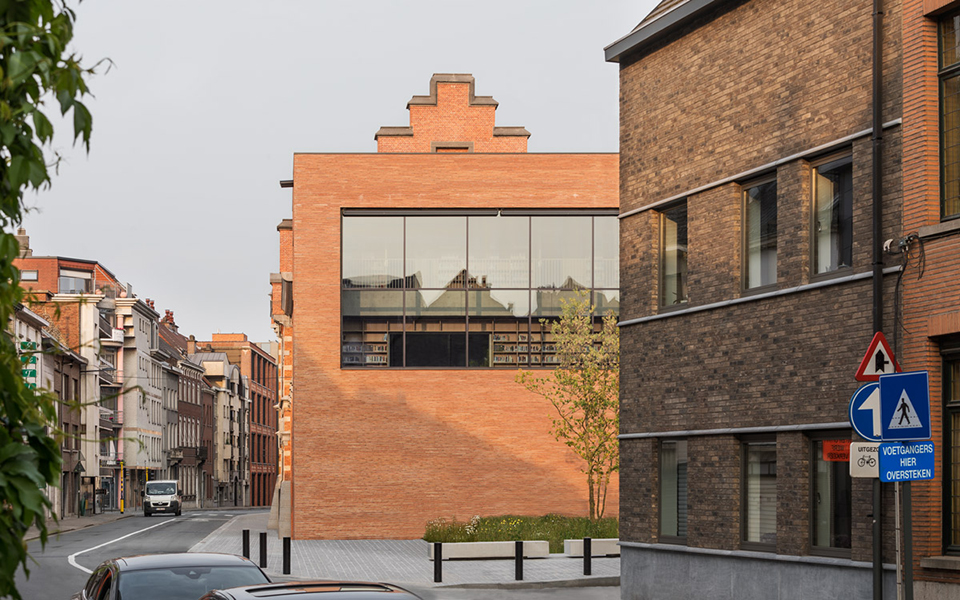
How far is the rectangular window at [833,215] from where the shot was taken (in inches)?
584

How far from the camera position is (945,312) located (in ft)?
41.5

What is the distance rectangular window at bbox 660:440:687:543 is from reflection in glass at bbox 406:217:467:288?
825 inches

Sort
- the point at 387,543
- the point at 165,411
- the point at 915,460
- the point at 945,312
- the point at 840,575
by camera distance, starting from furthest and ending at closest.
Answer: the point at 165,411
the point at 387,543
the point at 840,575
the point at 945,312
the point at 915,460

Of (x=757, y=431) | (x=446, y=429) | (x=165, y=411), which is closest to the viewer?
(x=757, y=431)

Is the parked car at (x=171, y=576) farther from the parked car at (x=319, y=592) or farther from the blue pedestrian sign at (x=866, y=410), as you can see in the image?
the blue pedestrian sign at (x=866, y=410)

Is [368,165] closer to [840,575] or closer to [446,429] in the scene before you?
[446,429]

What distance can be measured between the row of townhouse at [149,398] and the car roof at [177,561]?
48.9m

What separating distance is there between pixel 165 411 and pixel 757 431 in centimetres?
9871

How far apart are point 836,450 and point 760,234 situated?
3.30 m

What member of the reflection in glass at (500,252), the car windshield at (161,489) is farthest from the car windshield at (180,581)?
the car windshield at (161,489)

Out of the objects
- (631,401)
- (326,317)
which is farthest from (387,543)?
(631,401)

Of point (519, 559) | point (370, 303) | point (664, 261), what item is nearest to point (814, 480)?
point (664, 261)

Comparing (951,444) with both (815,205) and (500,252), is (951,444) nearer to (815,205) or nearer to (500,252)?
(815,205)

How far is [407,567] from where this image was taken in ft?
87.8
